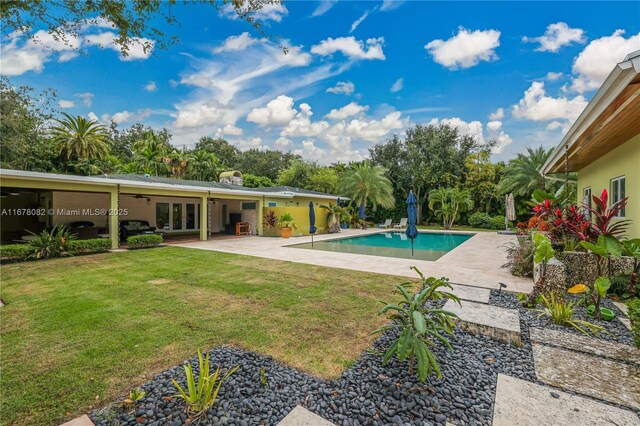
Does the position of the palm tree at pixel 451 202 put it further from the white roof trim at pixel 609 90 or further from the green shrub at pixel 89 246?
the green shrub at pixel 89 246

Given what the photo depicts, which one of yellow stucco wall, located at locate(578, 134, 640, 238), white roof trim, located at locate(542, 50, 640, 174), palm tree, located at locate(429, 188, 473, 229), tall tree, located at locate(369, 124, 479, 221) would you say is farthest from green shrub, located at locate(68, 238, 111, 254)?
tall tree, located at locate(369, 124, 479, 221)

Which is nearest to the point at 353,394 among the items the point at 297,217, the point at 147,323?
the point at 147,323

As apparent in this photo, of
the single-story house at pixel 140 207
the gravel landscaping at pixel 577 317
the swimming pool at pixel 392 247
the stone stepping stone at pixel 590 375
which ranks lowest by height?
the swimming pool at pixel 392 247

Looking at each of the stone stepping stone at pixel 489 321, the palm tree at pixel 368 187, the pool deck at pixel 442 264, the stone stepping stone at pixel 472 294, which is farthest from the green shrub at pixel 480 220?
the stone stepping stone at pixel 489 321

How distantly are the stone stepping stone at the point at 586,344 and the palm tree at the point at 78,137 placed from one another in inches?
1210

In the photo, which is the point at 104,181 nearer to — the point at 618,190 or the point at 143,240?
the point at 143,240

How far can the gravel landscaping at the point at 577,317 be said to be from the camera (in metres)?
3.90

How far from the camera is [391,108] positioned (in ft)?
84.6

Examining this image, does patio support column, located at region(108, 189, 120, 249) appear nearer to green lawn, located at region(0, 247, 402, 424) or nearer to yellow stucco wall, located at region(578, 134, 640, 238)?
green lawn, located at region(0, 247, 402, 424)

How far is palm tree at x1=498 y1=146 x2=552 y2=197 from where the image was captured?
22.6m

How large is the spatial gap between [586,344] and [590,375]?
2.85 ft

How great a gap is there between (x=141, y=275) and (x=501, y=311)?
819 cm

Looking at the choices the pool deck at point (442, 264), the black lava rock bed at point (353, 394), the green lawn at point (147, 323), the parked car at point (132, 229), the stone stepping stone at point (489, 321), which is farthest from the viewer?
the parked car at point (132, 229)

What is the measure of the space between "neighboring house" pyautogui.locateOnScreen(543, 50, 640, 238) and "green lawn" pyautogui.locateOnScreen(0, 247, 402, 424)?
4.63 meters
